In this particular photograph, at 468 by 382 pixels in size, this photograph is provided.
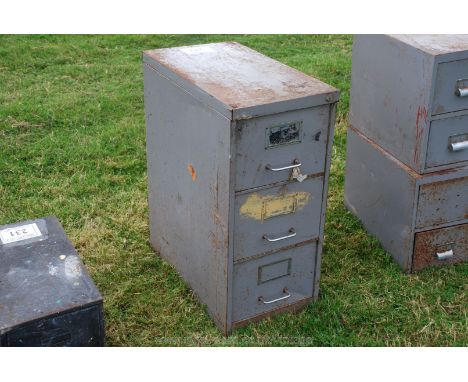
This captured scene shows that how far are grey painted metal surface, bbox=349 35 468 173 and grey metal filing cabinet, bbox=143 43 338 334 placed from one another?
2.22ft

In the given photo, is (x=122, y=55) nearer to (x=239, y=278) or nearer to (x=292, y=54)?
(x=292, y=54)

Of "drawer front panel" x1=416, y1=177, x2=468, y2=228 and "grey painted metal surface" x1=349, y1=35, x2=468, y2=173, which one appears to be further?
"drawer front panel" x1=416, y1=177, x2=468, y2=228

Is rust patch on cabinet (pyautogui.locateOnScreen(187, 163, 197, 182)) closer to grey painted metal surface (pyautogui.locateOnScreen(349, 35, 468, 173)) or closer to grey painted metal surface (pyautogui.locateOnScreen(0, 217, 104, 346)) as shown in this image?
grey painted metal surface (pyautogui.locateOnScreen(0, 217, 104, 346))

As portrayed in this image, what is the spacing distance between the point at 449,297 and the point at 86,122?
335cm

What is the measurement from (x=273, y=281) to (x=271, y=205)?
479 mm

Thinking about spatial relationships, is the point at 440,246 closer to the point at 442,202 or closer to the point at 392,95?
the point at 442,202

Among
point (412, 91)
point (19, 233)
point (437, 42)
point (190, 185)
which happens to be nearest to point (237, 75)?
point (190, 185)

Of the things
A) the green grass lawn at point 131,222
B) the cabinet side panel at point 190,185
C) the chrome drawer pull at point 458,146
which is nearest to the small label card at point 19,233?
the green grass lawn at point 131,222

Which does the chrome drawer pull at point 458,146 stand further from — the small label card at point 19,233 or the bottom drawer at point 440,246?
the small label card at point 19,233

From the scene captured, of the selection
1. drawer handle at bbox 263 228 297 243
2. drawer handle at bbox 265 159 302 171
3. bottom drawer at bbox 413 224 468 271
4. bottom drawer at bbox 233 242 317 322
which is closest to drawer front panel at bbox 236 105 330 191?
drawer handle at bbox 265 159 302 171

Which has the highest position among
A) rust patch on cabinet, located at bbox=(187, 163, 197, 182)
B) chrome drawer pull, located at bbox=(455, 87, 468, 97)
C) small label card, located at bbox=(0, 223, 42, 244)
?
chrome drawer pull, located at bbox=(455, 87, 468, 97)

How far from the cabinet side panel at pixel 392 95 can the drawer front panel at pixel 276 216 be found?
28.7 inches

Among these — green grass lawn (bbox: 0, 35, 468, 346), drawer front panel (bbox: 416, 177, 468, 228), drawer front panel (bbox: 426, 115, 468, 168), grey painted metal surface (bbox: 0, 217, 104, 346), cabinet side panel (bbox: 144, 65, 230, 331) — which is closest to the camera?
grey painted metal surface (bbox: 0, 217, 104, 346)

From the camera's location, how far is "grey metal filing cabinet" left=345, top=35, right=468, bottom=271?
3584mm
